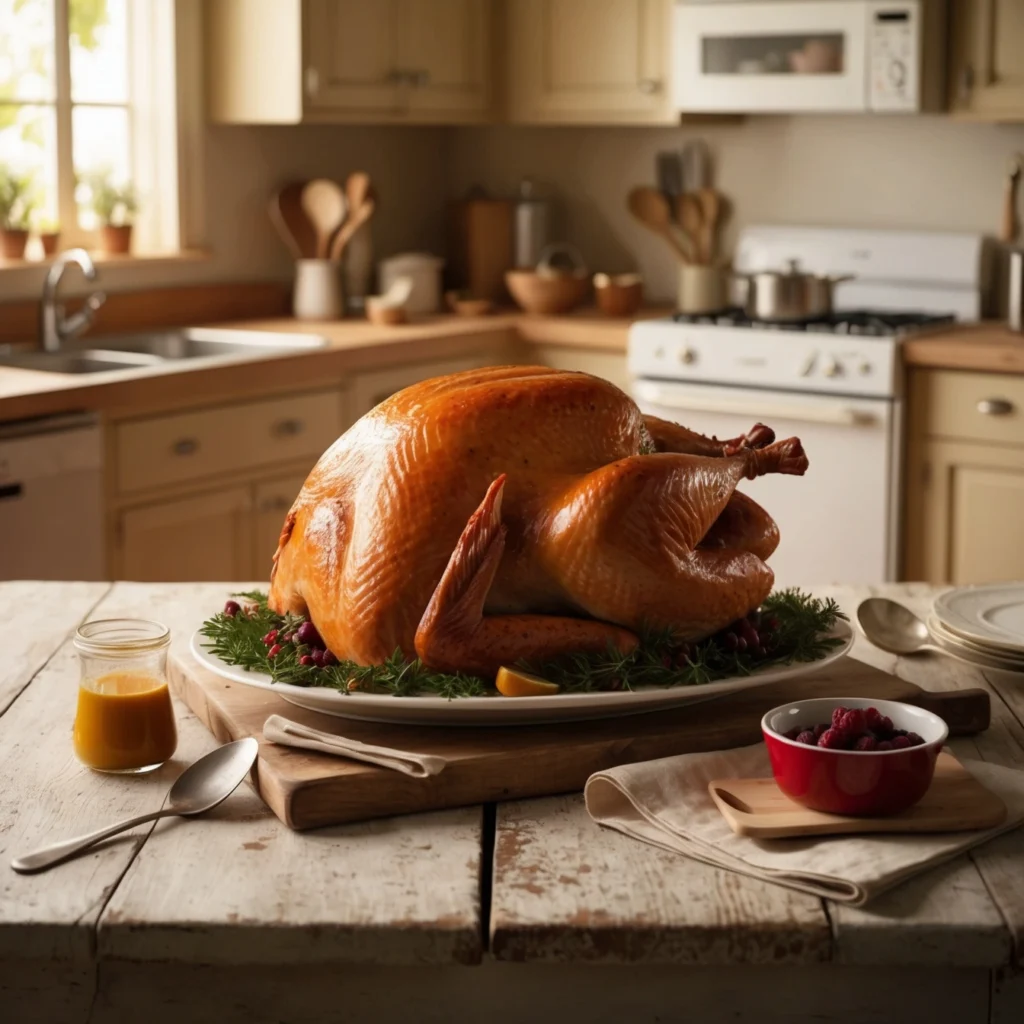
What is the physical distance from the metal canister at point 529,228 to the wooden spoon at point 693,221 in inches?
15.9

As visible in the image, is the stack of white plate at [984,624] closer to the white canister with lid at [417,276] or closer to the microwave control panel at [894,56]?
the microwave control panel at [894,56]

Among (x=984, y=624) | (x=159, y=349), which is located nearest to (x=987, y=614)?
(x=984, y=624)

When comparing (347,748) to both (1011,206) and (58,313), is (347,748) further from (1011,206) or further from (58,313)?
(1011,206)

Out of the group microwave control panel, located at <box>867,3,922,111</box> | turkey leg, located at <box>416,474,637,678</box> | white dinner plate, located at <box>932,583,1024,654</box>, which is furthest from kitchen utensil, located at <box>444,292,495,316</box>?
turkey leg, located at <box>416,474,637,678</box>

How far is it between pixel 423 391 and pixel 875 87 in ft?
8.83

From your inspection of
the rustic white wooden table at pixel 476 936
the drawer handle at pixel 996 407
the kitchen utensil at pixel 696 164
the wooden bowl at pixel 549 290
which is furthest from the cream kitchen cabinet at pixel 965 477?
the rustic white wooden table at pixel 476 936

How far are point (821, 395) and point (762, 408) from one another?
0.45 feet

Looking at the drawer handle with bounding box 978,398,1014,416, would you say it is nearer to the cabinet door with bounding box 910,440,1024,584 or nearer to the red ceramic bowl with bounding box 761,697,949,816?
the cabinet door with bounding box 910,440,1024,584

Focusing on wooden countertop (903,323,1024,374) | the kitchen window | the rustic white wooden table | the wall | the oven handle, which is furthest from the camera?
the wall

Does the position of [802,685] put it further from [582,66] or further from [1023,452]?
[582,66]

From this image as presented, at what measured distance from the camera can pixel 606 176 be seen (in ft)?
15.0

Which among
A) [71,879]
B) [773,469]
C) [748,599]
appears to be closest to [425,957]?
[71,879]

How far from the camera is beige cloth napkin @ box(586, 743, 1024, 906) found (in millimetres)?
959

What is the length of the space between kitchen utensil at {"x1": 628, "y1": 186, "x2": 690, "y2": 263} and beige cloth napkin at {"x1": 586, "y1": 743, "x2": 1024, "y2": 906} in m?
3.28
